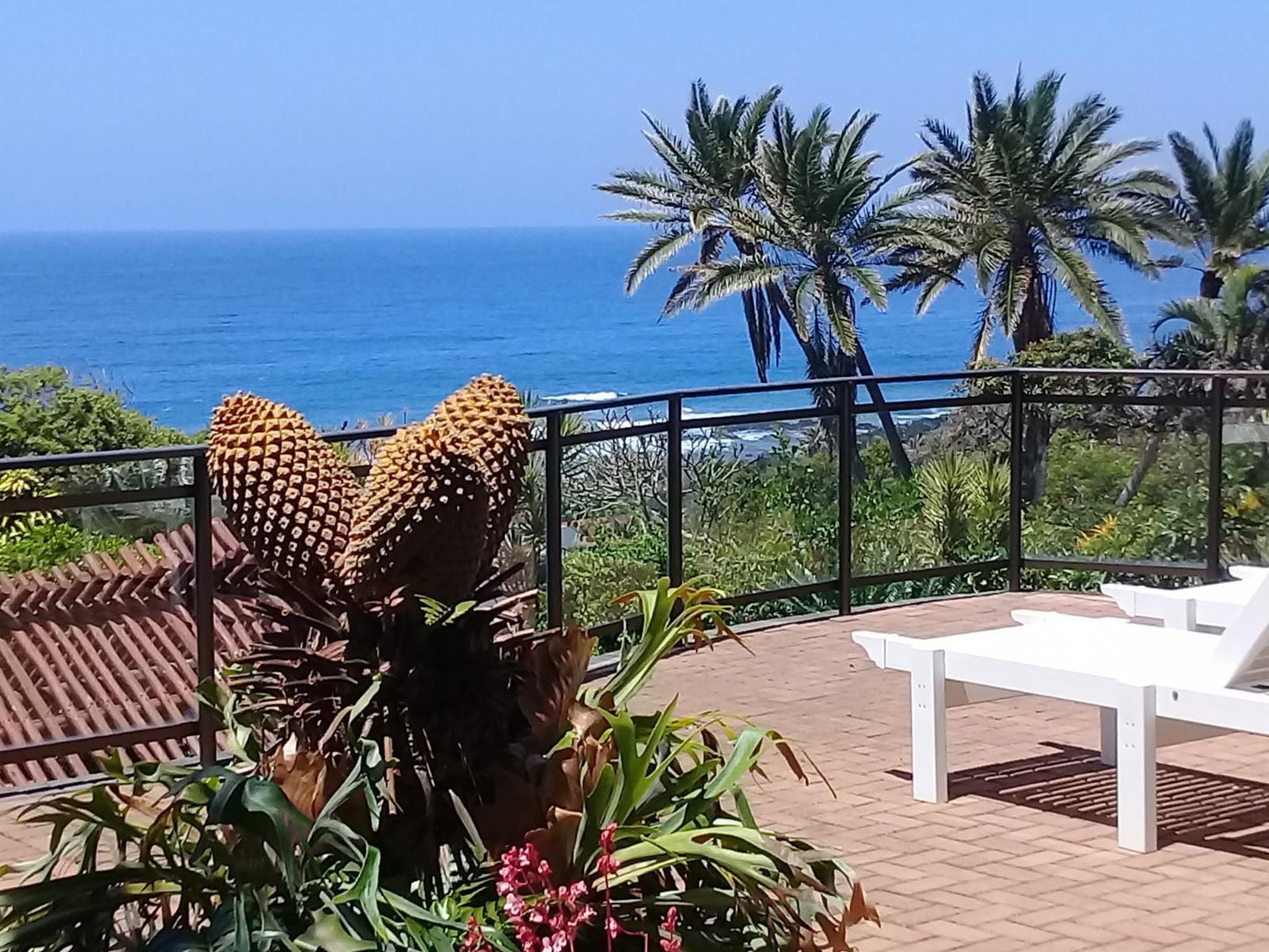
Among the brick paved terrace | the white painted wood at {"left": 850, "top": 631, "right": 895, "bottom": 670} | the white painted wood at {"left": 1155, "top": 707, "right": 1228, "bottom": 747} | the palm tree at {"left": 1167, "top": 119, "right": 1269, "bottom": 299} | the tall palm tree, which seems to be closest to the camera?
the brick paved terrace

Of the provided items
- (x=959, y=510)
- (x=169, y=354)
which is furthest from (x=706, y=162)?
(x=169, y=354)

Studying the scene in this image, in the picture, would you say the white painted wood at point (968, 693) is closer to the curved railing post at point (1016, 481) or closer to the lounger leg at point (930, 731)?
the lounger leg at point (930, 731)

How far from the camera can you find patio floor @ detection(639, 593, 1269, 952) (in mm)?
4566

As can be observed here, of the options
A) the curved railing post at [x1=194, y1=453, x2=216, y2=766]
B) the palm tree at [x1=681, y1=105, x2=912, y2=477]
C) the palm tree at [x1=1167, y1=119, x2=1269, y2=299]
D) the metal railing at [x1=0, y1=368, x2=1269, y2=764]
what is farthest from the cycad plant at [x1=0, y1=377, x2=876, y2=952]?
the palm tree at [x1=1167, y1=119, x2=1269, y2=299]

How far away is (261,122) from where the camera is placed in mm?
164750

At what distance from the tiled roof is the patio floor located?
2.20 m

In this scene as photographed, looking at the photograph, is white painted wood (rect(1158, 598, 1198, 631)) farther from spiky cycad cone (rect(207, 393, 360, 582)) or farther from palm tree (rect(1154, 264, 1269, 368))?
palm tree (rect(1154, 264, 1269, 368))

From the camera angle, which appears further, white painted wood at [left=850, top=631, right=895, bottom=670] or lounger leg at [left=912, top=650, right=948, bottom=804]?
white painted wood at [left=850, top=631, right=895, bottom=670]

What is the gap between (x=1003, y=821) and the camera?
5.57m

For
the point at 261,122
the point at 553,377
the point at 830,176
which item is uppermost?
the point at 261,122

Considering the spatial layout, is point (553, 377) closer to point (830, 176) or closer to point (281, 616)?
point (830, 176)

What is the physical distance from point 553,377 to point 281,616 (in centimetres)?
8089

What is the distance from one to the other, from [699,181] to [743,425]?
30.2 m

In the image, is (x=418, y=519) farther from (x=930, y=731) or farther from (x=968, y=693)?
(x=968, y=693)
